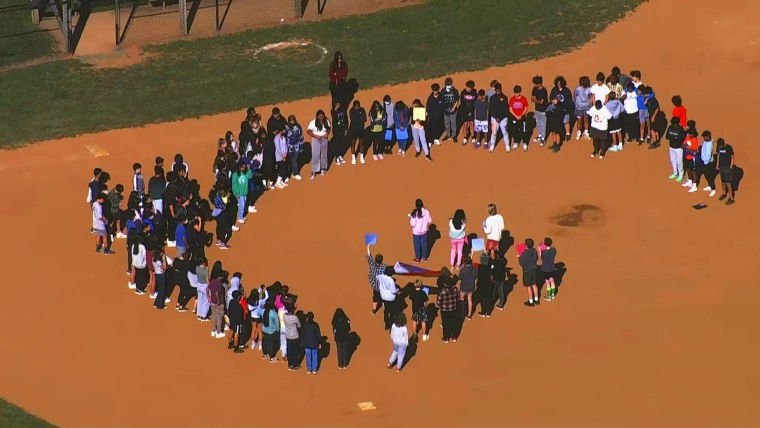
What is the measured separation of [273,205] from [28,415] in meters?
9.30

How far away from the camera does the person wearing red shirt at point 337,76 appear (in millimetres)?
43594

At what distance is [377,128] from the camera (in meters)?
41.9

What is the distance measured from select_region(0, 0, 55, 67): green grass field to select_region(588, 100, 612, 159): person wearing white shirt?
54.7ft

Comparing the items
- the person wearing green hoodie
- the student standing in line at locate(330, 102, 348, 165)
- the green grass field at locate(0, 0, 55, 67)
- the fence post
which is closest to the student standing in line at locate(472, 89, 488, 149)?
the student standing in line at locate(330, 102, 348, 165)

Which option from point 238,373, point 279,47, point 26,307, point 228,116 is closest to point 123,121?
point 228,116

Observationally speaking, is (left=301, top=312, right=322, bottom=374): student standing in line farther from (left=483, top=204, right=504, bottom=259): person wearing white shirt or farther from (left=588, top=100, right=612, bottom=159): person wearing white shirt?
(left=588, top=100, right=612, bottom=159): person wearing white shirt

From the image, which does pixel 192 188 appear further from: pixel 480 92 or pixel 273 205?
pixel 480 92

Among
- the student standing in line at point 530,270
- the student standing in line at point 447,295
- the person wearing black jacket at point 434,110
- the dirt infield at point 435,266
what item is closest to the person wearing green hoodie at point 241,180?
the dirt infield at point 435,266

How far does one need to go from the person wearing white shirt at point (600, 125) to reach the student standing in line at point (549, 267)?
18.6ft

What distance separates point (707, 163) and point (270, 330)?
11.4m

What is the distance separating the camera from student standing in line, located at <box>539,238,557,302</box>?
118ft

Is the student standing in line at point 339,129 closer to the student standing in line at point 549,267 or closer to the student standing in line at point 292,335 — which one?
the student standing in line at point 549,267

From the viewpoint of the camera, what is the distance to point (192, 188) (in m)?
39.3

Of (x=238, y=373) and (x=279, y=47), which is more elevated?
(x=279, y=47)
